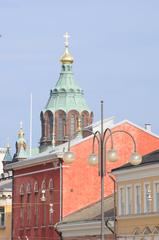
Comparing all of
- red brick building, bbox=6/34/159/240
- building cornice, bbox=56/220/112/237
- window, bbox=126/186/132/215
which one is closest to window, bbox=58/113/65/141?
red brick building, bbox=6/34/159/240

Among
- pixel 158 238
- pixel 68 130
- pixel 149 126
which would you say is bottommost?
pixel 158 238

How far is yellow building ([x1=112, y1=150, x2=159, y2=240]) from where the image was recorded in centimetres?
5978

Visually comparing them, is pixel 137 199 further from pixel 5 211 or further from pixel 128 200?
pixel 5 211

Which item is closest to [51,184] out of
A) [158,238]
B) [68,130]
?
[158,238]

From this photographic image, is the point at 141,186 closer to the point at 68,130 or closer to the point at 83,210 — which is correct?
the point at 83,210

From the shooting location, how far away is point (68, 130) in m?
124

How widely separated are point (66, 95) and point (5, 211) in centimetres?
3296

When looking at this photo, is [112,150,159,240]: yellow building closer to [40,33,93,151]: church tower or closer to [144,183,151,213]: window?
[144,183,151,213]: window

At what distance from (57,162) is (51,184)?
1.93 metres

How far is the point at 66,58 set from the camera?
11619 centimetres

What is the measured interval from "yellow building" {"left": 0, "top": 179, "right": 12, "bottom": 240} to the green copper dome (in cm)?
2637

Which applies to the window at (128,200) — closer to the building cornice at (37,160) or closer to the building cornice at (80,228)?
the building cornice at (80,228)

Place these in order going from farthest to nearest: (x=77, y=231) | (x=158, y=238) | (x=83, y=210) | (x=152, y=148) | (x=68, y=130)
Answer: (x=68, y=130) → (x=152, y=148) → (x=83, y=210) → (x=77, y=231) → (x=158, y=238)

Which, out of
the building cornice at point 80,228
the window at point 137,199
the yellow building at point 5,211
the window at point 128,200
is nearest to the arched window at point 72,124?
the yellow building at point 5,211
